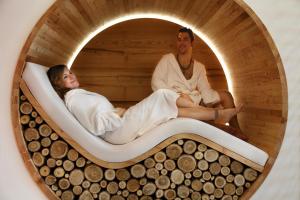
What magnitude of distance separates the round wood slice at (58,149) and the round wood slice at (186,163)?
691 millimetres

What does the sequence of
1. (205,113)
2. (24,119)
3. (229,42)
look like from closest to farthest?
(24,119)
(205,113)
(229,42)

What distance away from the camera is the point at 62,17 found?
2.30m

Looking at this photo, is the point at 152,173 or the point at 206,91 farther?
the point at 206,91

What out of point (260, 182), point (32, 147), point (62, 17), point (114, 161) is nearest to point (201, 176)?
point (260, 182)

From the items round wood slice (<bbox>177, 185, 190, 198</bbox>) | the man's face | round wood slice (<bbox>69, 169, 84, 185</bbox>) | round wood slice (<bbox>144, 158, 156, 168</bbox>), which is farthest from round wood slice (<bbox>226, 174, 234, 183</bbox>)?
the man's face

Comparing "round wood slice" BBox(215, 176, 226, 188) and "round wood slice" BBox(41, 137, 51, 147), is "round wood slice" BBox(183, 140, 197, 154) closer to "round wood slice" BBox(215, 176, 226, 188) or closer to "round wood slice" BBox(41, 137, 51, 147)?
"round wood slice" BBox(215, 176, 226, 188)

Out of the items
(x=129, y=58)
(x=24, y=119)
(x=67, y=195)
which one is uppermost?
(x=129, y=58)

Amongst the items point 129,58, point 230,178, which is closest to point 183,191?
point 230,178

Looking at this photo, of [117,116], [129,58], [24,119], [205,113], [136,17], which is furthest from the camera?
[129,58]

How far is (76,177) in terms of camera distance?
6.89 feet

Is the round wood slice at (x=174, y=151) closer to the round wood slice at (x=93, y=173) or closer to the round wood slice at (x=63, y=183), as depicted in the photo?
the round wood slice at (x=93, y=173)

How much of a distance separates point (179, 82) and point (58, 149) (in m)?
1.26

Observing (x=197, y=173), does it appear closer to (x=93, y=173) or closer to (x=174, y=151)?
(x=174, y=151)

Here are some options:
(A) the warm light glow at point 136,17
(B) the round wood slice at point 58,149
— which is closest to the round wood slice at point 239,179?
(B) the round wood slice at point 58,149
